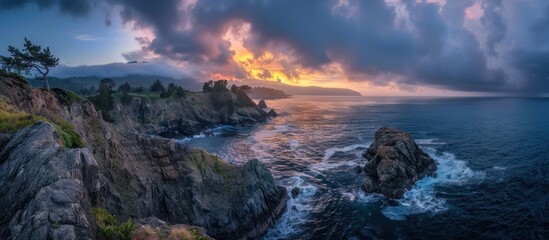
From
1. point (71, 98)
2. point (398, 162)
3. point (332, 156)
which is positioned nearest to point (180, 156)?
point (71, 98)

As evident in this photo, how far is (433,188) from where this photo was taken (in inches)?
1941

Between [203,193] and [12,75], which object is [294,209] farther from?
[12,75]

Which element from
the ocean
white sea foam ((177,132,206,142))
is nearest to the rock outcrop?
the ocean

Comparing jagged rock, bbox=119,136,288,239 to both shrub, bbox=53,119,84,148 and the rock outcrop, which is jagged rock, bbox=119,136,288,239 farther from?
the rock outcrop

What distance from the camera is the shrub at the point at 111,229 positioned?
13.3 metres

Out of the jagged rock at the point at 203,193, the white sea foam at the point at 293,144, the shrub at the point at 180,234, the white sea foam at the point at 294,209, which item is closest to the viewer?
the shrub at the point at 180,234

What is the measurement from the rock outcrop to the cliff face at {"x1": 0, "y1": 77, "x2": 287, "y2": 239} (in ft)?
54.3

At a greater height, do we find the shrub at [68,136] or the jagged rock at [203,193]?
the shrub at [68,136]

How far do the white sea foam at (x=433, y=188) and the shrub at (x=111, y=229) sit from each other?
115 feet

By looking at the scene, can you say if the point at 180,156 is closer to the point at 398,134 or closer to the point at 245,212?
the point at 245,212

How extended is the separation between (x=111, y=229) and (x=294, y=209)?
32910 mm

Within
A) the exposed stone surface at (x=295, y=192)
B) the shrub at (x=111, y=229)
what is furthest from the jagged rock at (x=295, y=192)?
the shrub at (x=111, y=229)

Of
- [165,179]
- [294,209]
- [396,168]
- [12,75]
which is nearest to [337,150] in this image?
[396,168]

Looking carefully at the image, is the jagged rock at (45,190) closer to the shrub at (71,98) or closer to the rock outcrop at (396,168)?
the shrub at (71,98)
